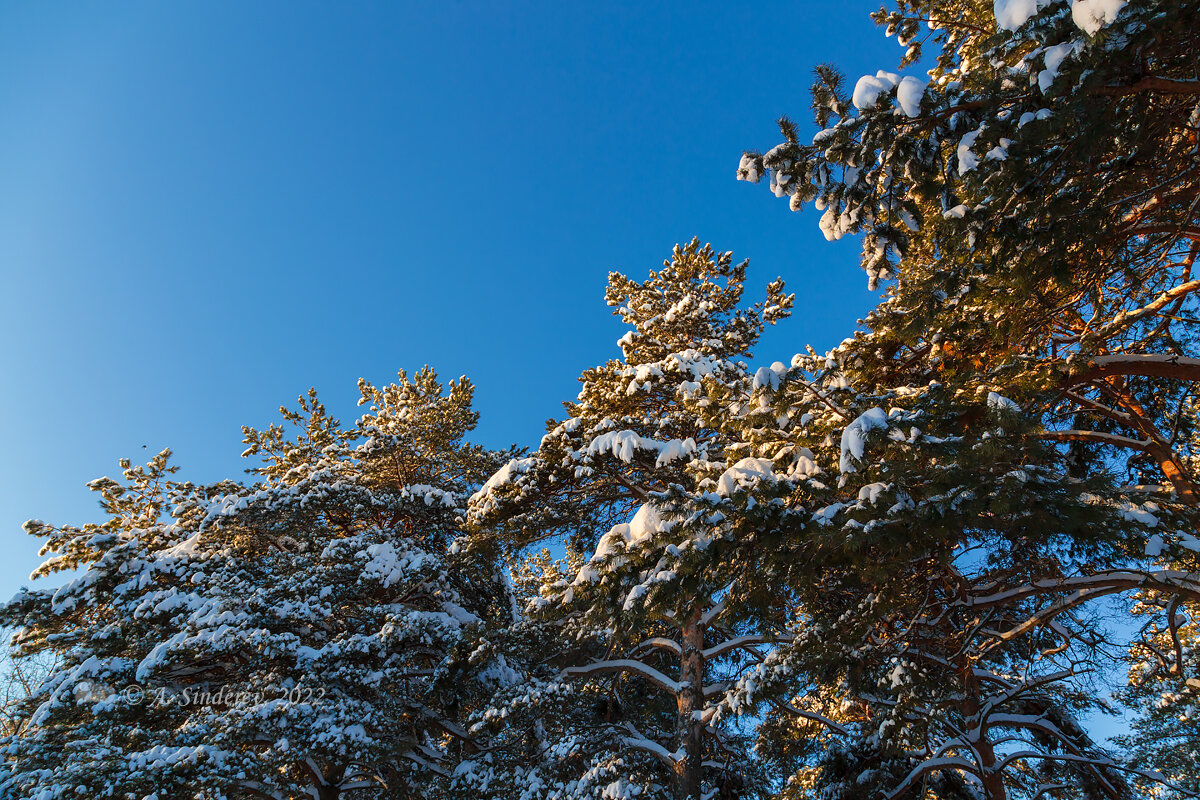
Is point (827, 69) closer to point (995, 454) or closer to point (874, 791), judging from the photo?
point (995, 454)

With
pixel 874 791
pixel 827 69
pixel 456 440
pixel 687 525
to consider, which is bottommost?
pixel 874 791

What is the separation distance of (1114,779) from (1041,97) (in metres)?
9.08

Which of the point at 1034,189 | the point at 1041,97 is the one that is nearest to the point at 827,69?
the point at 1041,97

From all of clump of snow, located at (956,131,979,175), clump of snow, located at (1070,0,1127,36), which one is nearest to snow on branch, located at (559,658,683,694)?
clump of snow, located at (956,131,979,175)

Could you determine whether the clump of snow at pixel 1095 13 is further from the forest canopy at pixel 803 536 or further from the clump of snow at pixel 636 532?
the clump of snow at pixel 636 532

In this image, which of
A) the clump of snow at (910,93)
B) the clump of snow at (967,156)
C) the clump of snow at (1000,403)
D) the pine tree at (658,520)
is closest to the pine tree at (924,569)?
the clump of snow at (1000,403)

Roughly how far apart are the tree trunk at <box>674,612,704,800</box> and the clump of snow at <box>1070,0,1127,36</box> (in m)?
7.62

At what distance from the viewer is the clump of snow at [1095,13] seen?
352cm

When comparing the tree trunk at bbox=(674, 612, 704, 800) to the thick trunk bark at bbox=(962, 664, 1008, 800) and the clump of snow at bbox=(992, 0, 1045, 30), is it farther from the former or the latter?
the clump of snow at bbox=(992, 0, 1045, 30)

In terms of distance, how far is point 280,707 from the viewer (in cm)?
948

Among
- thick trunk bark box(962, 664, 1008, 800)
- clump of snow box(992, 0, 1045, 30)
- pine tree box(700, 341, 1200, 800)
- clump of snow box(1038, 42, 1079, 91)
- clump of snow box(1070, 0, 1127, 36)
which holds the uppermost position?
clump of snow box(992, 0, 1045, 30)

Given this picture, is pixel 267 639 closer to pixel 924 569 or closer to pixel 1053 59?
pixel 924 569

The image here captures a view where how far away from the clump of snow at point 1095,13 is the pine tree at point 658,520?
3697 millimetres

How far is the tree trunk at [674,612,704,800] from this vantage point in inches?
352
